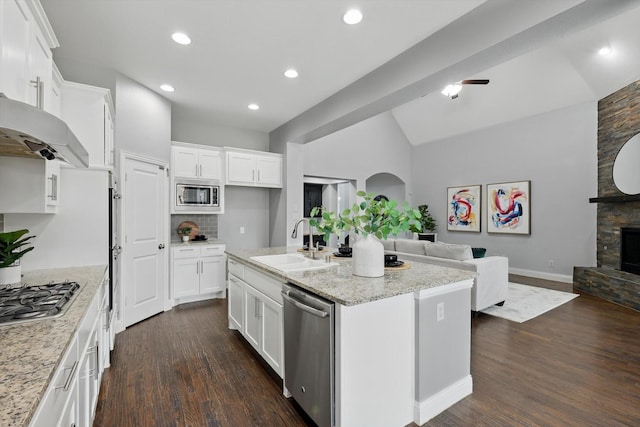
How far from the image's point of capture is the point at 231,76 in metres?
3.55

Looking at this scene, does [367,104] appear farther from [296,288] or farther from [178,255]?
[178,255]

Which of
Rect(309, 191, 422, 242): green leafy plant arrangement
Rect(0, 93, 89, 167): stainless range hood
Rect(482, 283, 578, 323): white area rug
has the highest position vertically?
Rect(0, 93, 89, 167): stainless range hood

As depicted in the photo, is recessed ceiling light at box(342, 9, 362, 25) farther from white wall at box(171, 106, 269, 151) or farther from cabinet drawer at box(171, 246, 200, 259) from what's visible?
cabinet drawer at box(171, 246, 200, 259)

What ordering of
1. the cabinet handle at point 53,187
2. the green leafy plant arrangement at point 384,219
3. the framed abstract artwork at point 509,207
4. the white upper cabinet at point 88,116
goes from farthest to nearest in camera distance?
the framed abstract artwork at point 509,207
the white upper cabinet at point 88,116
the cabinet handle at point 53,187
the green leafy plant arrangement at point 384,219

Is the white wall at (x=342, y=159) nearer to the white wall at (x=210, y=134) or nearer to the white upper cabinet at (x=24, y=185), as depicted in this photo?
the white wall at (x=210, y=134)

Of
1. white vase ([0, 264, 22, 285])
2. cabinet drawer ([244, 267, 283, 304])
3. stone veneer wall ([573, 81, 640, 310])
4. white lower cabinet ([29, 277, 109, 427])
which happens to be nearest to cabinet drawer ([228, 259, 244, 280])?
cabinet drawer ([244, 267, 283, 304])

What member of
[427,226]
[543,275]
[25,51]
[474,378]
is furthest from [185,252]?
[543,275]

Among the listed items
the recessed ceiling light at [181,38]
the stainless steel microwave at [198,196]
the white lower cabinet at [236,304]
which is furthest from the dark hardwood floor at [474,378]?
the recessed ceiling light at [181,38]

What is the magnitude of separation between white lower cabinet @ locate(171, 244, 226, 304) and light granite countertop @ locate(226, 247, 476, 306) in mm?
2301

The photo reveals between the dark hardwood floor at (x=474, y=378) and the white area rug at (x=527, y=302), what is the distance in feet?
0.85

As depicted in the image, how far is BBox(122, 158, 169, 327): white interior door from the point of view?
11.5ft

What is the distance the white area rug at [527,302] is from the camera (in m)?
3.95

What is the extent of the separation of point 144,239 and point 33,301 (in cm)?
234

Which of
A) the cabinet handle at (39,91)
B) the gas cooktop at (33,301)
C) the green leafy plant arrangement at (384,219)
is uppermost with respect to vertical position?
the cabinet handle at (39,91)
